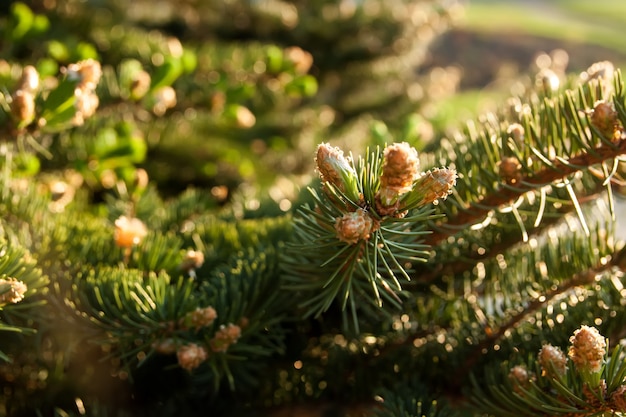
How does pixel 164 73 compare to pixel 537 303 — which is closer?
pixel 537 303

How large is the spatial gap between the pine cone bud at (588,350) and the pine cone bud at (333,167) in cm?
11

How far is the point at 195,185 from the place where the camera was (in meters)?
0.97

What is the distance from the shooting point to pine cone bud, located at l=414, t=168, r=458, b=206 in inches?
9.9

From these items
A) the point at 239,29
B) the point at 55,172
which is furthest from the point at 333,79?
the point at 55,172

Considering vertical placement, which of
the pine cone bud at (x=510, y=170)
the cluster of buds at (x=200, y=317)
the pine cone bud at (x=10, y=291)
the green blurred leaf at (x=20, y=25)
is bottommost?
the pine cone bud at (x=10, y=291)

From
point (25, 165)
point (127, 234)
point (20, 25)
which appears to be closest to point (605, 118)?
point (127, 234)

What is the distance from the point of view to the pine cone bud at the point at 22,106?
0.33m

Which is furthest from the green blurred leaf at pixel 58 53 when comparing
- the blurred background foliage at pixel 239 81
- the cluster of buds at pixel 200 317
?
the cluster of buds at pixel 200 317

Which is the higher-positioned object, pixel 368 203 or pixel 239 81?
pixel 239 81

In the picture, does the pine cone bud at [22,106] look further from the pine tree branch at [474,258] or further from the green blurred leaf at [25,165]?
the pine tree branch at [474,258]

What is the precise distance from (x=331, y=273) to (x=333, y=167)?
0.23ft

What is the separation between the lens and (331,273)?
309 mm

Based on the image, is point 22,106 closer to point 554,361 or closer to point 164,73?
point 164,73

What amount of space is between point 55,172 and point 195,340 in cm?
29
